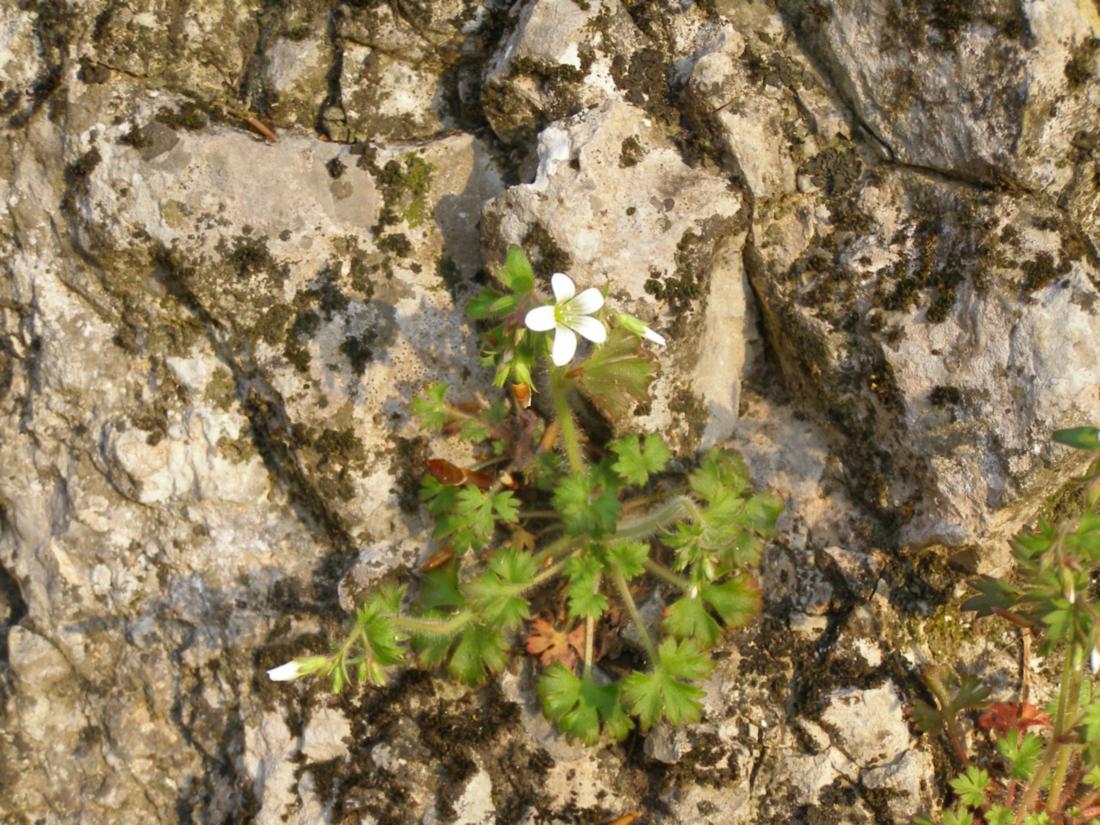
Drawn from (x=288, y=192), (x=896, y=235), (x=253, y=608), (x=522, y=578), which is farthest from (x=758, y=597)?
(x=288, y=192)

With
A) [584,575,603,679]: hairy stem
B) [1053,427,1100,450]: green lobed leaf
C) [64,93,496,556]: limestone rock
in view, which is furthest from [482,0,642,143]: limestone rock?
[1053,427,1100,450]: green lobed leaf

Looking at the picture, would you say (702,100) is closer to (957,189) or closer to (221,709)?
(957,189)

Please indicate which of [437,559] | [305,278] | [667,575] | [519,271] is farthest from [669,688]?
[305,278]

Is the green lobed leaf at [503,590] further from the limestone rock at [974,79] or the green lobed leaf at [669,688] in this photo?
the limestone rock at [974,79]

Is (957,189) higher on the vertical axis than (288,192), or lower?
lower

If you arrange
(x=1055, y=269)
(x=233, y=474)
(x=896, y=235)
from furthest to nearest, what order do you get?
(x=233, y=474) < (x=896, y=235) < (x=1055, y=269)

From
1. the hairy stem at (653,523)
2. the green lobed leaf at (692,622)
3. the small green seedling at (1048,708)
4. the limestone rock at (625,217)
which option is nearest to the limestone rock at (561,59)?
the limestone rock at (625,217)

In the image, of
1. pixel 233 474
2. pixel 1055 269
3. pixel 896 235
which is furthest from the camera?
pixel 233 474
